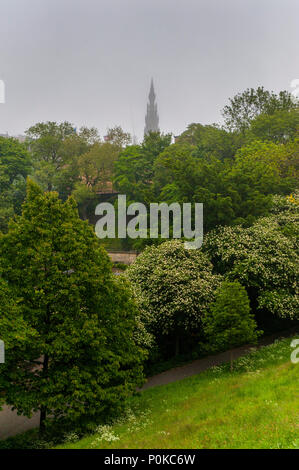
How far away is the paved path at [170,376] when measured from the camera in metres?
15.3

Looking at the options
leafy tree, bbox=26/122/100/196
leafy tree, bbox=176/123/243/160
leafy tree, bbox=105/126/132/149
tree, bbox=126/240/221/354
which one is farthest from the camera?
leafy tree, bbox=105/126/132/149

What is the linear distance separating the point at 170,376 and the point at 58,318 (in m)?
9.54

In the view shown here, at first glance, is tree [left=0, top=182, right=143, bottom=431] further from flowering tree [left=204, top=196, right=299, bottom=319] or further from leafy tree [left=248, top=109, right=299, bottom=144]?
leafy tree [left=248, top=109, right=299, bottom=144]

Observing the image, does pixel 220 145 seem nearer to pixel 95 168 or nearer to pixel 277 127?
pixel 277 127

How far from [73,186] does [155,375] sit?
1593 inches

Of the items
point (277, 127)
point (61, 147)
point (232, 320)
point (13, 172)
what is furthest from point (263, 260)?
point (61, 147)

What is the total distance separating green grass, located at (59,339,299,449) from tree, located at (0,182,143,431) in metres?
1.51

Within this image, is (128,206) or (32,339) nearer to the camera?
(32,339)

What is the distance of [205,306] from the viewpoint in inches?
804

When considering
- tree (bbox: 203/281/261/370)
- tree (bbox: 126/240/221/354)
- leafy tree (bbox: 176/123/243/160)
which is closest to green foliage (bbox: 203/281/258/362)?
tree (bbox: 203/281/261/370)

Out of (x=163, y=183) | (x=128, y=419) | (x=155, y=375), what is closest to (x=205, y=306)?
(x=155, y=375)

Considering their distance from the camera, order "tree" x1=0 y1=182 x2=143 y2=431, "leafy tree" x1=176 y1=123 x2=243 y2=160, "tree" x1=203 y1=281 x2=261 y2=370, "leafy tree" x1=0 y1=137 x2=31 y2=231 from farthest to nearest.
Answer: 1. "leafy tree" x1=176 y1=123 x2=243 y2=160
2. "leafy tree" x1=0 y1=137 x2=31 y2=231
3. "tree" x1=203 y1=281 x2=261 y2=370
4. "tree" x1=0 y1=182 x2=143 y2=431

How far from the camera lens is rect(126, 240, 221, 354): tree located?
66.7 feet
